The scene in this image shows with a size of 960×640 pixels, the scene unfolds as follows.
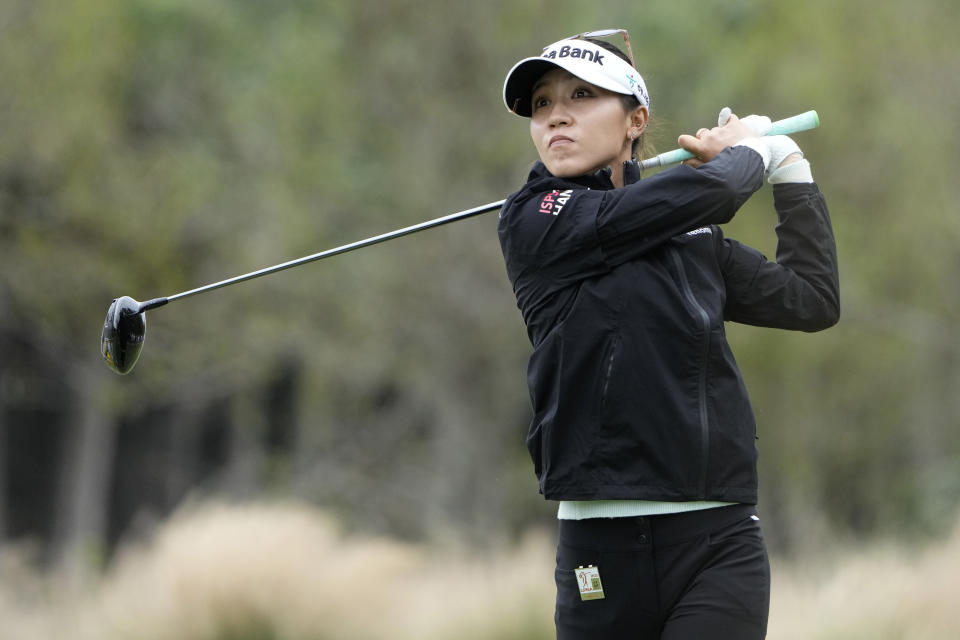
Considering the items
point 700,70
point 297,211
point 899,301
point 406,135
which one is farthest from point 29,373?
point 899,301

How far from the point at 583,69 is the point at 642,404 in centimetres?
80

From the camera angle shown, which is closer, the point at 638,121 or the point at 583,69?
the point at 583,69

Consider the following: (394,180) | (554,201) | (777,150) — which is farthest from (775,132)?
(394,180)

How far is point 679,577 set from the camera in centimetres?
287

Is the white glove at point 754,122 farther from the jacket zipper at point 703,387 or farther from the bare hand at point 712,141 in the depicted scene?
the jacket zipper at point 703,387

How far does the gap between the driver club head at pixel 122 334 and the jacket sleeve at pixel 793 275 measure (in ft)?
5.54

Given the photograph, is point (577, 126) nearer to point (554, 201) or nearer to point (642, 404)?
point (554, 201)

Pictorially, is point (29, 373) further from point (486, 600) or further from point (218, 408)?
point (486, 600)

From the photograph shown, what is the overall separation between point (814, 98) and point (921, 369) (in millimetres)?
6767

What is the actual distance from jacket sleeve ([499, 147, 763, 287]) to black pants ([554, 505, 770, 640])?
1.82 ft

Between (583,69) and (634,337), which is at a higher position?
(583,69)

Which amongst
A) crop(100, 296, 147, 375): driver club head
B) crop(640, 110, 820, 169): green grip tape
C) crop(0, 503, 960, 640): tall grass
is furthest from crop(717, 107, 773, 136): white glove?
crop(0, 503, 960, 640): tall grass

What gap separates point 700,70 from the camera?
16.4m

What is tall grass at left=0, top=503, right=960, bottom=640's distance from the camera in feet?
18.7
